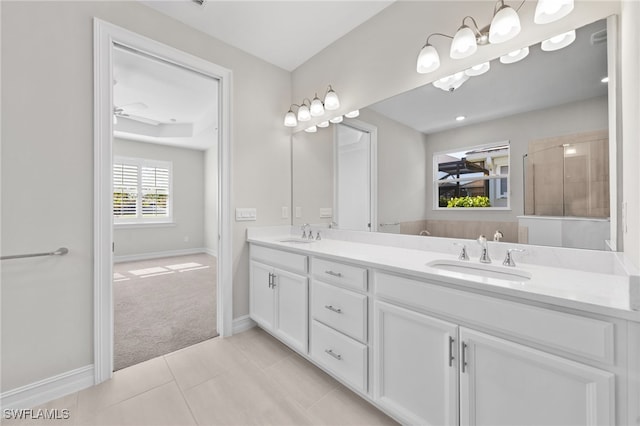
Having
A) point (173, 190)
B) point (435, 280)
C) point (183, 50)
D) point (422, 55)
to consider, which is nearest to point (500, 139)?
point (422, 55)

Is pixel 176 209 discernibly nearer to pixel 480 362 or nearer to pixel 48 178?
pixel 48 178

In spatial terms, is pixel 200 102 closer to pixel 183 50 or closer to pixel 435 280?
pixel 183 50

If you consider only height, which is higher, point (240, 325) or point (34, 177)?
point (34, 177)

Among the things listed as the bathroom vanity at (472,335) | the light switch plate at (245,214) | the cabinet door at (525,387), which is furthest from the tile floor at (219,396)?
the light switch plate at (245,214)

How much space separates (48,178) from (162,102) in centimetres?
305

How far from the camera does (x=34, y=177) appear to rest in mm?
1516

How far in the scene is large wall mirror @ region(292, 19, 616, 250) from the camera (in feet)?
3.95

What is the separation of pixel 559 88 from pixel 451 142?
0.54 metres

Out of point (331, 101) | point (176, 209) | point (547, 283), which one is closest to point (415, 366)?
point (547, 283)

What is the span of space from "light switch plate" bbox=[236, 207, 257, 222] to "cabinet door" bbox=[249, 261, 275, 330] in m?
0.42

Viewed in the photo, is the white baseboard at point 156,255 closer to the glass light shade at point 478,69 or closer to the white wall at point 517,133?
the white wall at point 517,133

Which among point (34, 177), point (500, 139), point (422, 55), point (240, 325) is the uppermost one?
point (422, 55)

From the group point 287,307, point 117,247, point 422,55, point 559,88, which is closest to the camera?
point 559,88

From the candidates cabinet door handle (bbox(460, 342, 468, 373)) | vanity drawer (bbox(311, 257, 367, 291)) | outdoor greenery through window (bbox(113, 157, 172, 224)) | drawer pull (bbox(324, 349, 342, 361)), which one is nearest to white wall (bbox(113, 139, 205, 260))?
outdoor greenery through window (bbox(113, 157, 172, 224))
